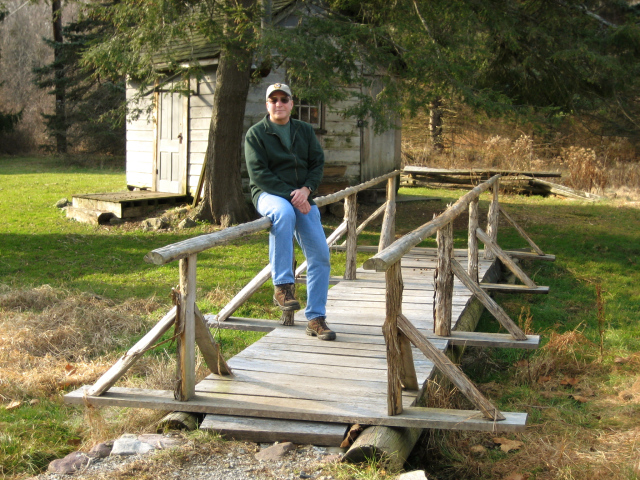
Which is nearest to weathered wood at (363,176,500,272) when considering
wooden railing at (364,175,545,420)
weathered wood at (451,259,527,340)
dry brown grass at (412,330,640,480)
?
wooden railing at (364,175,545,420)

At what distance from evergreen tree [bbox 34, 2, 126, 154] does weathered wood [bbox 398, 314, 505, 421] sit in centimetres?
2637

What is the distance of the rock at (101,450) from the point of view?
3.69 metres

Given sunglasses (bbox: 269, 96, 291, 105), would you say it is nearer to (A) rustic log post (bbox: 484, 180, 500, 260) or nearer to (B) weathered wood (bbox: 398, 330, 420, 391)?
(B) weathered wood (bbox: 398, 330, 420, 391)

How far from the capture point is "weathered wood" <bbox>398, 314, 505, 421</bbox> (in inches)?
147

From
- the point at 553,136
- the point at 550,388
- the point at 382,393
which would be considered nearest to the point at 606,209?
the point at 553,136

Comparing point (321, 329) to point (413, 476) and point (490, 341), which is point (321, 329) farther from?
point (413, 476)

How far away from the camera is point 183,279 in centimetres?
390

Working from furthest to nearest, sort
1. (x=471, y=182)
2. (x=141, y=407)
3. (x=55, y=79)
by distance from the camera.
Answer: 1. (x=55, y=79)
2. (x=471, y=182)
3. (x=141, y=407)

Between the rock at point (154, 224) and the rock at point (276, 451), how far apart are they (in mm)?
9382

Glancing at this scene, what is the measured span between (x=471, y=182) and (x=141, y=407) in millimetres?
16741

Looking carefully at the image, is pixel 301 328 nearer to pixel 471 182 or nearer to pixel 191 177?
pixel 191 177

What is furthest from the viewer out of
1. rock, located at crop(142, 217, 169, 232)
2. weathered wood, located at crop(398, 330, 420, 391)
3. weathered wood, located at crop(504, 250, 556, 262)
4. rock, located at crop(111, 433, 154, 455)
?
rock, located at crop(142, 217, 169, 232)

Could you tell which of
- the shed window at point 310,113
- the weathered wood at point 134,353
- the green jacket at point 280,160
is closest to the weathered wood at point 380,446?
the weathered wood at point 134,353

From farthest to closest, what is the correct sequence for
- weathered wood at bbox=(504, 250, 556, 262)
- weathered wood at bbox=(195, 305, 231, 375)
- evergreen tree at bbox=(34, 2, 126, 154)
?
evergreen tree at bbox=(34, 2, 126, 154) < weathered wood at bbox=(504, 250, 556, 262) < weathered wood at bbox=(195, 305, 231, 375)
